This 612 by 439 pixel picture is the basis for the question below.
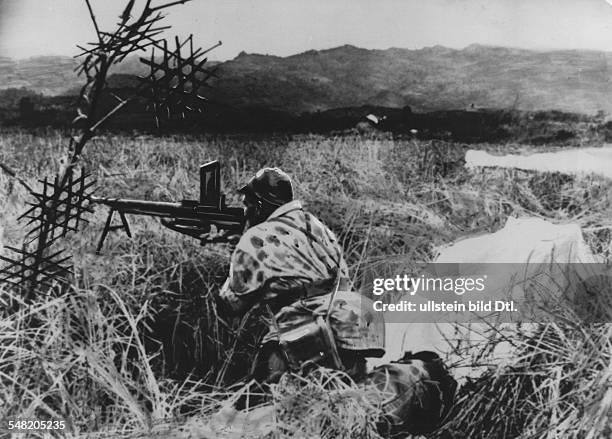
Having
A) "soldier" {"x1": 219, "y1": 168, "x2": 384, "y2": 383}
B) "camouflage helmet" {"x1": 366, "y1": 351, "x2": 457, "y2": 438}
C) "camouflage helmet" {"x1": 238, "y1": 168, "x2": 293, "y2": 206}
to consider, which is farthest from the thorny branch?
"camouflage helmet" {"x1": 366, "y1": 351, "x2": 457, "y2": 438}

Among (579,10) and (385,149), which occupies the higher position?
(579,10)

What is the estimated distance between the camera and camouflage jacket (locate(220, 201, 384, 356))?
2.77 m

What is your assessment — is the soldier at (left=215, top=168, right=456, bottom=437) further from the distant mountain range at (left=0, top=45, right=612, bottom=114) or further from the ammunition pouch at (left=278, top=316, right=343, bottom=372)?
the distant mountain range at (left=0, top=45, right=612, bottom=114)

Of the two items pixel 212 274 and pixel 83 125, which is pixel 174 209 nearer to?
pixel 212 274

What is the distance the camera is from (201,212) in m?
2.82

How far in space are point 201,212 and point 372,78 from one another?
971 millimetres

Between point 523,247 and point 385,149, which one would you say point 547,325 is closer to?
point 523,247

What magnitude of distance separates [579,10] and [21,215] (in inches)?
107

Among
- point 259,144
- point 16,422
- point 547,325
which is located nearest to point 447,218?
point 547,325

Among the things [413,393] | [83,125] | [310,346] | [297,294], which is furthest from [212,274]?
[413,393]

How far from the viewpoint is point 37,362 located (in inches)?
108

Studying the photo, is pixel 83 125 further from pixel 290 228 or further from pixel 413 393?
pixel 413 393

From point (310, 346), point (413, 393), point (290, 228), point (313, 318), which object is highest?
point (290, 228)

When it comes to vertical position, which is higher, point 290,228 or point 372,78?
point 372,78
